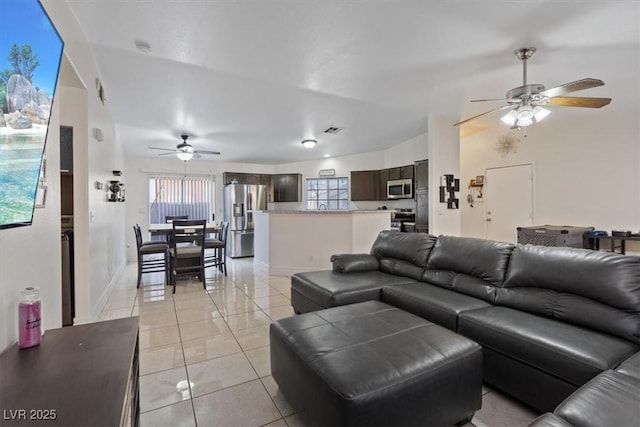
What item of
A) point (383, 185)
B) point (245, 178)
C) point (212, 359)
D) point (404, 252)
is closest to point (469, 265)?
point (404, 252)

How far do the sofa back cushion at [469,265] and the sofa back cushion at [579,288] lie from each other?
0.33 feet

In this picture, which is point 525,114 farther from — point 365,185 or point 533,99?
point 365,185

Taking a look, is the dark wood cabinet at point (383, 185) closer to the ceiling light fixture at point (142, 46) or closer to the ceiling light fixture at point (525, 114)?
the ceiling light fixture at point (525, 114)

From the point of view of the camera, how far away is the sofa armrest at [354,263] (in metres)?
3.23

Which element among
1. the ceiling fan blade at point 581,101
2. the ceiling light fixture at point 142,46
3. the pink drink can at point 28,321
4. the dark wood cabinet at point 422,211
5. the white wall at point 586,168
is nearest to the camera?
the pink drink can at point 28,321

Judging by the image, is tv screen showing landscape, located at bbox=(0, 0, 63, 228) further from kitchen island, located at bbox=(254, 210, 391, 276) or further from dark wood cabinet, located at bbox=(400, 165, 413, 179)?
dark wood cabinet, located at bbox=(400, 165, 413, 179)

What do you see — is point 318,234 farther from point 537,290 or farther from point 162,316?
point 537,290

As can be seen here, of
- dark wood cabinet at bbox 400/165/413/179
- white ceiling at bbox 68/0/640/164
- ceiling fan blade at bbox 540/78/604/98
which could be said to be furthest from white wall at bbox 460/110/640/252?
ceiling fan blade at bbox 540/78/604/98

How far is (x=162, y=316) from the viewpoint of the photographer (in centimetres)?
321

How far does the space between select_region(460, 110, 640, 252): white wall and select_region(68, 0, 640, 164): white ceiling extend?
0.93 ft

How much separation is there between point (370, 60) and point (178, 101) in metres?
2.59

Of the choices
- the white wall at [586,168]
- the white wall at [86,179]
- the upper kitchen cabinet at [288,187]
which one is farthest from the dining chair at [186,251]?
the white wall at [586,168]

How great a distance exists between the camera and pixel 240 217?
7047 mm

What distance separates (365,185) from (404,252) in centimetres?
422
